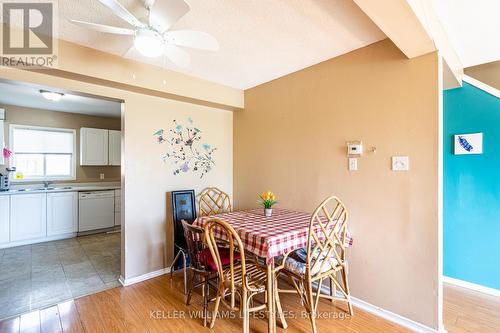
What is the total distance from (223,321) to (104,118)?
5.03 metres

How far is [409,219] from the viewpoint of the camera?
6.70ft

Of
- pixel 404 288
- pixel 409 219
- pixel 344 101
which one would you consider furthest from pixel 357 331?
pixel 344 101

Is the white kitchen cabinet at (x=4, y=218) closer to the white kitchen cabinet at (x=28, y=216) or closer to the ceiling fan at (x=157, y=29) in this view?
the white kitchen cabinet at (x=28, y=216)

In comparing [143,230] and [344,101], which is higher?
[344,101]

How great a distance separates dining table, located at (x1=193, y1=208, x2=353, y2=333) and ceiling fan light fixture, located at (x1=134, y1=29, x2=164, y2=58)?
131 cm

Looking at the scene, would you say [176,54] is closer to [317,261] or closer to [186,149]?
[186,149]

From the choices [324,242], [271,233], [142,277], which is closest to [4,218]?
[142,277]

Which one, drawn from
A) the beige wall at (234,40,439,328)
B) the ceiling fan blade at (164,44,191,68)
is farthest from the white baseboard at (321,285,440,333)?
the ceiling fan blade at (164,44,191,68)

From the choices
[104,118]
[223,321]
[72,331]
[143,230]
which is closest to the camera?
[72,331]

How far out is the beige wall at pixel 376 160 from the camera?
1.96 metres

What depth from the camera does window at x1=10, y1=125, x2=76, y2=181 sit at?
446 centimetres

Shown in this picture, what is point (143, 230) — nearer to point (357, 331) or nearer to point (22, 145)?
point (357, 331)

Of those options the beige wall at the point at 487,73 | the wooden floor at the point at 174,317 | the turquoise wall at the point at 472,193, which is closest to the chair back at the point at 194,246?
the wooden floor at the point at 174,317

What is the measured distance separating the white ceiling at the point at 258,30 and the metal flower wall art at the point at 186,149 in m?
0.78
